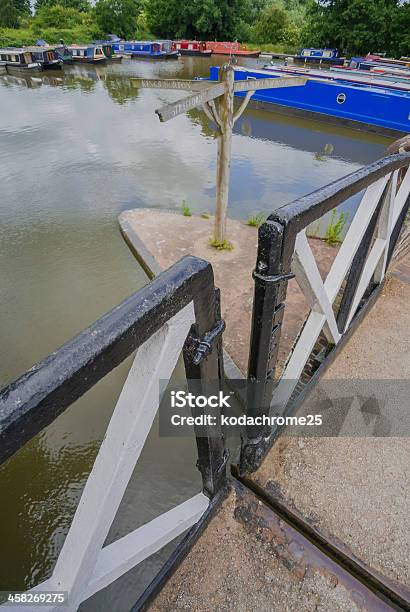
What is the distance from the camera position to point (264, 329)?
1415 mm

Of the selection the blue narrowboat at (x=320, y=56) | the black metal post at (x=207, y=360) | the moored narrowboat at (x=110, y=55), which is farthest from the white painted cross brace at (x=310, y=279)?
the moored narrowboat at (x=110, y=55)

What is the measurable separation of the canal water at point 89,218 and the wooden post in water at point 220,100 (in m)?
1.92

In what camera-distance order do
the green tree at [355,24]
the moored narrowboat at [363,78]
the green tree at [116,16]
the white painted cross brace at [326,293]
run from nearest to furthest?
1. the white painted cross brace at [326,293]
2. the moored narrowboat at [363,78]
3. the green tree at [355,24]
4. the green tree at [116,16]

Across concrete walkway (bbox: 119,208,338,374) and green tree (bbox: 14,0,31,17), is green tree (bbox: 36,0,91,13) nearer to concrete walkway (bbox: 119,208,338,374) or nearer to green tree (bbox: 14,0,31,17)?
green tree (bbox: 14,0,31,17)

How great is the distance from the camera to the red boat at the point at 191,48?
1351 inches

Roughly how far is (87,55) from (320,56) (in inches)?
689

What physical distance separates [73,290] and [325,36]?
109 ft

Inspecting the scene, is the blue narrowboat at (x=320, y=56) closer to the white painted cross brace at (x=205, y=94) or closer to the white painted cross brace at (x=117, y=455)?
the white painted cross brace at (x=205, y=94)

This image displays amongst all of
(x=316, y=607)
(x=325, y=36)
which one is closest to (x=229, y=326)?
(x=316, y=607)

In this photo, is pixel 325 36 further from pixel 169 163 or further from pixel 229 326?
pixel 229 326

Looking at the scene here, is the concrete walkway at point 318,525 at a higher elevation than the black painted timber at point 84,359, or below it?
below

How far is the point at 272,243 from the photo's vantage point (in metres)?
1.15

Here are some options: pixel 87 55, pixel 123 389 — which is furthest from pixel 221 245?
pixel 87 55

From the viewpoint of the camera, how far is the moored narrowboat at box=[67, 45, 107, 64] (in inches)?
1028
